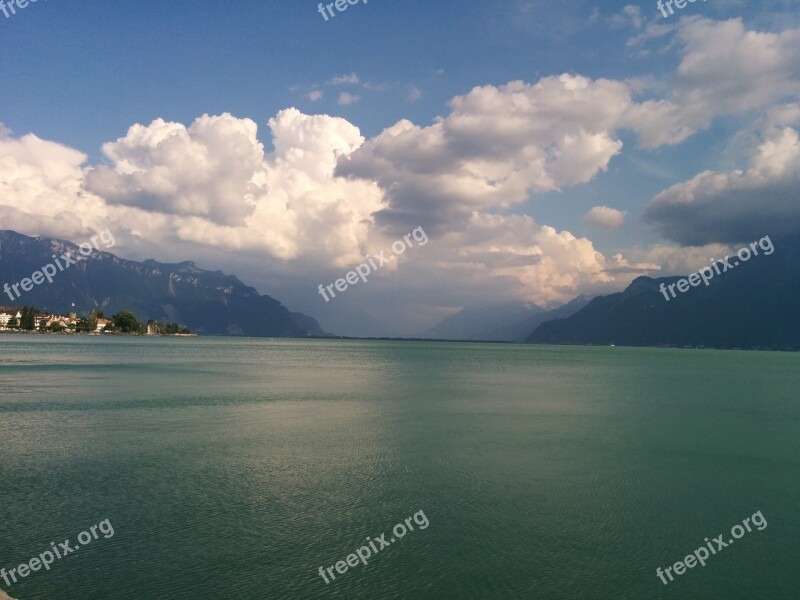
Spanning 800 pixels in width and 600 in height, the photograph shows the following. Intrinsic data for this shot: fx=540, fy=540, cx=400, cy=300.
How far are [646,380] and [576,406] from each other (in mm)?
42352

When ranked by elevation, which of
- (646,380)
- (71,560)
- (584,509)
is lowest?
(646,380)

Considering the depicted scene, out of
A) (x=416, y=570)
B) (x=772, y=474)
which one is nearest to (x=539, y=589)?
(x=416, y=570)

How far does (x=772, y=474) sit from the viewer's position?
2755 centimetres

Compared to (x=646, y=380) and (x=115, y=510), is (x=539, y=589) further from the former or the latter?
(x=646, y=380)

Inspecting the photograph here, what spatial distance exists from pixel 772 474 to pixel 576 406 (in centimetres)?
2531

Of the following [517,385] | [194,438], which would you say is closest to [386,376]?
[517,385]

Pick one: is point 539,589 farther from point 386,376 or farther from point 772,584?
point 386,376

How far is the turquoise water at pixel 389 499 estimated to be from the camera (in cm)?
1490

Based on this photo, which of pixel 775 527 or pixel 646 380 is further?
pixel 646 380

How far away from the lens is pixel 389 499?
2153 cm

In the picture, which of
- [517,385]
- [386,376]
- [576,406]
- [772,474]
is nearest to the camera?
[772,474]

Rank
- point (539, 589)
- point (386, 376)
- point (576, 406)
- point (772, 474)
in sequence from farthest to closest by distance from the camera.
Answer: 1. point (386, 376)
2. point (576, 406)
3. point (772, 474)
4. point (539, 589)

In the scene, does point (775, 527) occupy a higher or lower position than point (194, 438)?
lower

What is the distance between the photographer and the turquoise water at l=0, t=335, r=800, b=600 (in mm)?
14898
